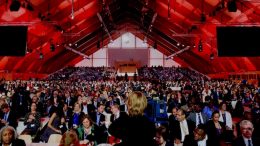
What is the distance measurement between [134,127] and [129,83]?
60.8ft

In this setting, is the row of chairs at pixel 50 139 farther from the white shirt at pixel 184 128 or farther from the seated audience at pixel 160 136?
the white shirt at pixel 184 128

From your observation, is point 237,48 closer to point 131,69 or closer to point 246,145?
point 246,145

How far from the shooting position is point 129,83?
2123 cm

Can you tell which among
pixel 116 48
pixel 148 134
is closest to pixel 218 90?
pixel 148 134

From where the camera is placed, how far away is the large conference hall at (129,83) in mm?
5683

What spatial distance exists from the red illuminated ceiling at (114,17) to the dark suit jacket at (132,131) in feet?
38.1

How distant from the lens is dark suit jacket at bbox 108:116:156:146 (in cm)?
268

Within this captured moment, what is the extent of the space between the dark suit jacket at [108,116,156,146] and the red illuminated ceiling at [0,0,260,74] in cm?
1162

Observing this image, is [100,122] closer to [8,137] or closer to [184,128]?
[184,128]

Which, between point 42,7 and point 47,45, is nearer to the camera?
point 42,7

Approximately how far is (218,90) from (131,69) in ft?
68.5

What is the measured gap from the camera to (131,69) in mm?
38562

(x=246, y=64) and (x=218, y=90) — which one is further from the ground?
(x=246, y=64)

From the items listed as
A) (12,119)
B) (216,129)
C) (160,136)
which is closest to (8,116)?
(12,119)
